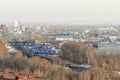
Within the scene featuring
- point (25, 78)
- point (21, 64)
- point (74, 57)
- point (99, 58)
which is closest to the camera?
point (25, 78)

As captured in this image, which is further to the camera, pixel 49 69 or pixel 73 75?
pixel 49 69

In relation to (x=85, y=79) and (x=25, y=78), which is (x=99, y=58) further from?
(x=25, y=78)

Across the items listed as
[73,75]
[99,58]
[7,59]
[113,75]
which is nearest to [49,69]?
[73,75]

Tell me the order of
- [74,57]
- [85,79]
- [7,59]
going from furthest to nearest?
[74,57] < [7,59] < [85,79]

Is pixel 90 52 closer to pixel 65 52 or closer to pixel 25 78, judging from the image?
pixel 65 52

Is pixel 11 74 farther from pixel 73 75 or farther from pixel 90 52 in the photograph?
pixel 90 52

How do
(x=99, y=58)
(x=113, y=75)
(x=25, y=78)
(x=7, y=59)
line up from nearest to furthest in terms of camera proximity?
1. (x=25, y=78)
2. (x=113, y=75)
3. (x=7, y=59)
4. (x=99, y=58)

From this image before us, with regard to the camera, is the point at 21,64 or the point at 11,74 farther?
the point at 21,64

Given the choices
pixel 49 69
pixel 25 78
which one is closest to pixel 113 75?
pixel 49 69

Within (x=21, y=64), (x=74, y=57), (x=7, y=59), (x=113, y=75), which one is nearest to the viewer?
(x=113, y=75)
